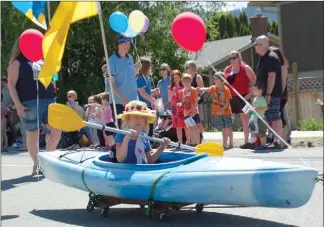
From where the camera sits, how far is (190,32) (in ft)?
28.5

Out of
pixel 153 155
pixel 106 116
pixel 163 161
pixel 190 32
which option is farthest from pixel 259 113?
pixel 153 155

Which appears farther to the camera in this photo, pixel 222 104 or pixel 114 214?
pixel 222 104

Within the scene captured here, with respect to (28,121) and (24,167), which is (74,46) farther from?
(28,121)

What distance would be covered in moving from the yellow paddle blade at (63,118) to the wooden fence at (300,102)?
986 centimetres

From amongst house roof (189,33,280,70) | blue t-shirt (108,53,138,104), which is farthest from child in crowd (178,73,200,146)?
house roof (189,33,280,70)

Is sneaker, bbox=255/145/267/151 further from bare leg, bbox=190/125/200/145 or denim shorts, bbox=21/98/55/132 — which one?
denim shorts, bbox=21/98/55/132

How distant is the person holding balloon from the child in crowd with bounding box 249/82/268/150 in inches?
122

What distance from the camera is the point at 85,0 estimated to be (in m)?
7.23

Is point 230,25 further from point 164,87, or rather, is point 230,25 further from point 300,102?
point 164,87

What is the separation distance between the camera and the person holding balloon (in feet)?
27.1

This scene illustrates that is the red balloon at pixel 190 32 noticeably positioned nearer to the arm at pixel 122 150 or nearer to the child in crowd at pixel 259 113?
the child in crowd at pixel 259 113

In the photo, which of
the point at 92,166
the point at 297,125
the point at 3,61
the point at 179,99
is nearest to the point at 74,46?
the point at 3,61

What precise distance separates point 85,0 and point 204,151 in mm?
2105

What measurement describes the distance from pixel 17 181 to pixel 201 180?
370 centimetres
